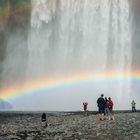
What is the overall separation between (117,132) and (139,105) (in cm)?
7723

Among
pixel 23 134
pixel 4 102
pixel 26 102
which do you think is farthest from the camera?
pixel 4 102

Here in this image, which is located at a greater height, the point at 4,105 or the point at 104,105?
the point at 4,105

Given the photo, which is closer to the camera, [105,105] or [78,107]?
[105,105]

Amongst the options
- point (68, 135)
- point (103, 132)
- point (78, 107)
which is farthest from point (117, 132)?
point (78, 107)

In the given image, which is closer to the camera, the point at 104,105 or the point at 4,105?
the point at 104,105

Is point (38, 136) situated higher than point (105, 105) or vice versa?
point (105, 105)

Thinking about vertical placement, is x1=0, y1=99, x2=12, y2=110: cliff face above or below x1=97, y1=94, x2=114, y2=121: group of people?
above

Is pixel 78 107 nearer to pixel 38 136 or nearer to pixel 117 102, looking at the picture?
pixel 117 102

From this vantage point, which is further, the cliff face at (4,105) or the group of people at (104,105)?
the cliff face at (4,105)

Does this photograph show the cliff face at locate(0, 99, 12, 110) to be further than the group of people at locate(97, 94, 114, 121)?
Yes

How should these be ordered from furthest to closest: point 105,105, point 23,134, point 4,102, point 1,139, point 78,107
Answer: point 4,102 → point 78,107 → point 105,105 → point 23,134 → point 1,139

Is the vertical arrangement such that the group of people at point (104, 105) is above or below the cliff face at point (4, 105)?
below

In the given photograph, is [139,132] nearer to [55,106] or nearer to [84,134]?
[84,134]

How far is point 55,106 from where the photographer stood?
100188mm
